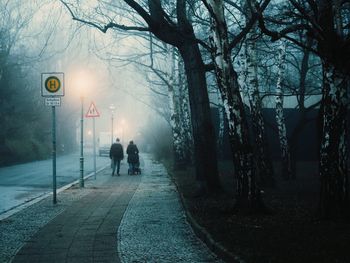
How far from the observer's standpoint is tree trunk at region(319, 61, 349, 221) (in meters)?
8.20

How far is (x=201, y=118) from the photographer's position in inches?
503

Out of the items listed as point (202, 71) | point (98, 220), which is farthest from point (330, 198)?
point (202, 71)

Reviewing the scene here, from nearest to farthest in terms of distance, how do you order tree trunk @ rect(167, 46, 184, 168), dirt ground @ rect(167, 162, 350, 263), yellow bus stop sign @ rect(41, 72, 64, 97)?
dirt ground @ rect(167, 162, 350, 263) → yellow bus stop sign @ rect(41, 72, 64, 97) → tree trunk @ rect(167, 46, 184, 168)

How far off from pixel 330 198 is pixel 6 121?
98.6 ft

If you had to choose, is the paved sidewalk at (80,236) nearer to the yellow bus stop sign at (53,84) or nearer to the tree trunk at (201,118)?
the tree trunk at (201,118)

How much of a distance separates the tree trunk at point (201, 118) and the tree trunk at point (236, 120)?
3.32 m

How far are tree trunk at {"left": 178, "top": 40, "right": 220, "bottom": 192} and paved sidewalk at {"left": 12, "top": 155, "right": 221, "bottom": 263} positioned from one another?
3.75 ft

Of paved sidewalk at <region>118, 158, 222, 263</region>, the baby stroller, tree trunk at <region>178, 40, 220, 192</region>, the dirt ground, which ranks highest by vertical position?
tree trunk at <region>178, 40, 220, 192</region>

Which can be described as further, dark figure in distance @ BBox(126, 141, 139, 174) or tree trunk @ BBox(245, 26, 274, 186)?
dark figure in distance @ BBox(126, 141, 139, 174)

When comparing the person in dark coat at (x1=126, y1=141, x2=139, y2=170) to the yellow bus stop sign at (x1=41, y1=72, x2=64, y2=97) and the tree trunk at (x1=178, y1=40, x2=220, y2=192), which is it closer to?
the yellow bus stop sign at (x1=41, y1=72, x2=64, y2=97)

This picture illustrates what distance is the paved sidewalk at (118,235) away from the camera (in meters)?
7.09

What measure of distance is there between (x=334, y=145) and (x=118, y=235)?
13.1ft

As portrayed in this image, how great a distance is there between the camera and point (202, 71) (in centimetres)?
1312

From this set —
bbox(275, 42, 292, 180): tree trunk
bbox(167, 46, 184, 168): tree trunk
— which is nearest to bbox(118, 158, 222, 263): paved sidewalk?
bbox(275, 42, 292, 180): tree trunk
